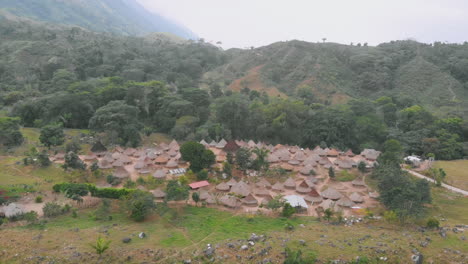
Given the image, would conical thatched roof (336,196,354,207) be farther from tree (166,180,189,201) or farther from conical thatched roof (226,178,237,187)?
tree (166,180,189,201)

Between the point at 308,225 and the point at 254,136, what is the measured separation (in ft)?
86.8

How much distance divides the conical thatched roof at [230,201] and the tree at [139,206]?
6.28 m

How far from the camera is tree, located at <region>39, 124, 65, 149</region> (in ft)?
129

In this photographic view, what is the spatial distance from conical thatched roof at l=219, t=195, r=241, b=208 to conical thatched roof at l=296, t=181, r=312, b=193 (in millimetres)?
6638

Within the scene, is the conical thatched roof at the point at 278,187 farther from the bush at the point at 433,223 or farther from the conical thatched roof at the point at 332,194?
the bush at the point at 433,223

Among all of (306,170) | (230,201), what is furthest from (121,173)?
(306,170)

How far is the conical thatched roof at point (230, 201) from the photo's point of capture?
94.7ft

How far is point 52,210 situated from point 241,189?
51.6 feet

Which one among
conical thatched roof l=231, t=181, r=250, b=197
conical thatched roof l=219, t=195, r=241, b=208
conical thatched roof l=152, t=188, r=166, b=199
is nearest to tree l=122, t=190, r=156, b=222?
conical thatched roof l=152, t=188, r=166, b=199

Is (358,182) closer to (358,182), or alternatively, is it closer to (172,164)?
(358,182)

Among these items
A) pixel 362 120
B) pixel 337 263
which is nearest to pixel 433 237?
pixel 337 263

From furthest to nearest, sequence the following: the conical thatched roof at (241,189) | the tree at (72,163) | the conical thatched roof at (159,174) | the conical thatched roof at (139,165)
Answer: the conical thatched roof at (139,165) → the conical thatched roof at (159,174) → the tree at (72,163) → the conical thatched roof at (241,189)

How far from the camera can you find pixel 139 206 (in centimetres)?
2575

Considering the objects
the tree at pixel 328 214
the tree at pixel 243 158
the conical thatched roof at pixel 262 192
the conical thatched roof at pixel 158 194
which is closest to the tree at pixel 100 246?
the conical thatched roof at pixel 158 194
